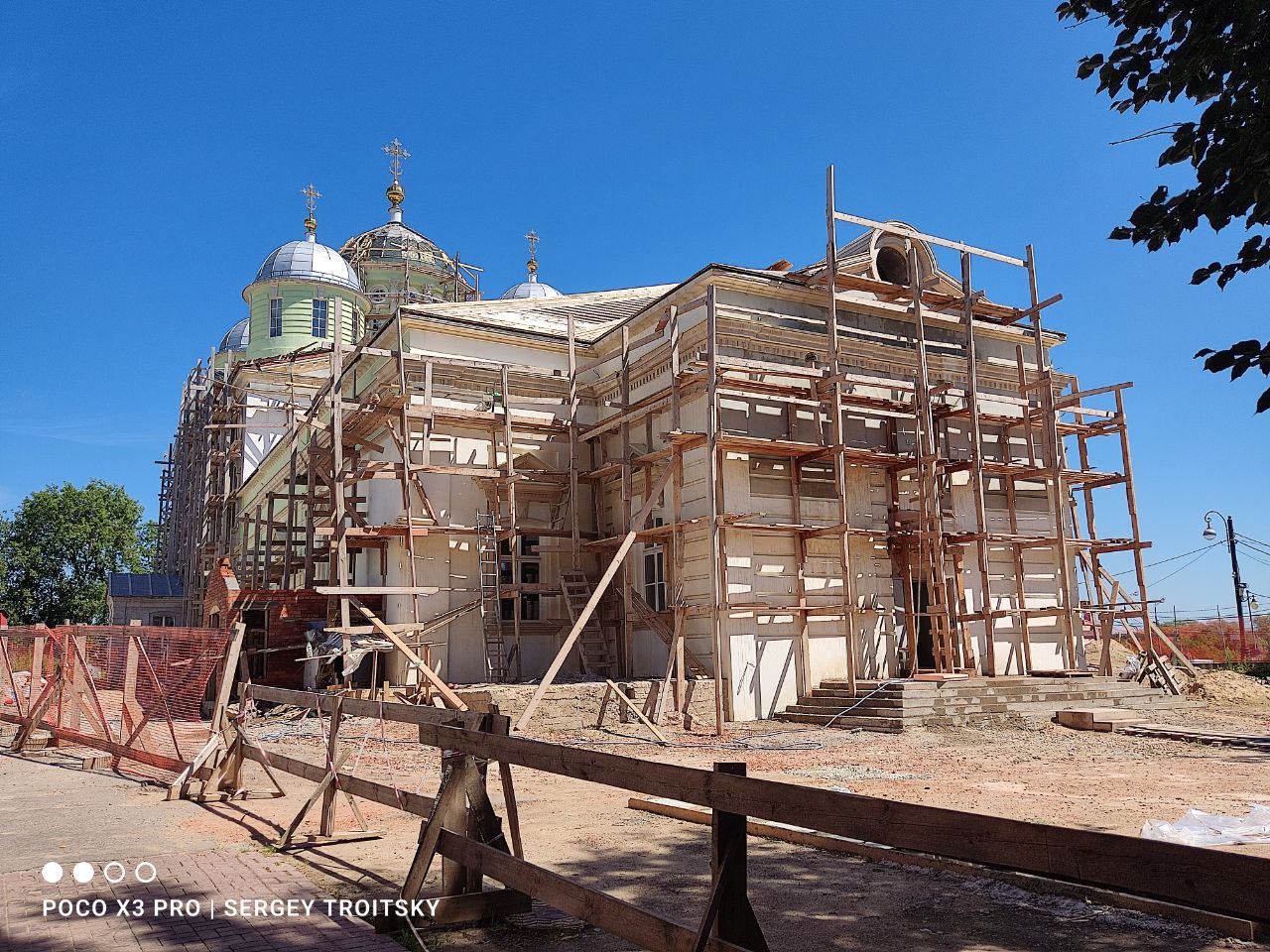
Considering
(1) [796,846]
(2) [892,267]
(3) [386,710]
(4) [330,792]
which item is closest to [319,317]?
(2) [892,267]

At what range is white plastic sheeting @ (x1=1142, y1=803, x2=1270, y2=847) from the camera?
7371 mm

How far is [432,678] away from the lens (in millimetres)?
16578

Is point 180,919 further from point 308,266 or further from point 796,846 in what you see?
point 308,266

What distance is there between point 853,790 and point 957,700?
760cm

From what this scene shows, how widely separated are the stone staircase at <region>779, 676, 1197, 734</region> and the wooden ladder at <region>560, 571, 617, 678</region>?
409cm

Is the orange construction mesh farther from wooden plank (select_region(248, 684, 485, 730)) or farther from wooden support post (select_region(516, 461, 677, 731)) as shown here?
wooden support post (select_region(516, 461, 677, 731))

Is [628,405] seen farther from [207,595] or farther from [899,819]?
[899,819]

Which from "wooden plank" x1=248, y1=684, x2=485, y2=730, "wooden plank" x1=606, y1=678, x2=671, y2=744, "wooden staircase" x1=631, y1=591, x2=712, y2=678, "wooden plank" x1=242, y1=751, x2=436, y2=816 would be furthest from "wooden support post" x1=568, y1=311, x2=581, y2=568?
"wooden plank" x1=242, y1=751, x2=436, y2=816

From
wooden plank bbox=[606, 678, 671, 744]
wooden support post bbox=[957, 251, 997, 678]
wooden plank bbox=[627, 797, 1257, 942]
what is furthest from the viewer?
wooden support post bbox=[957, 251, 997, 678]

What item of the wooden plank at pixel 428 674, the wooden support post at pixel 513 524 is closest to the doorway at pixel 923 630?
the wooden support post at pixel 513 524

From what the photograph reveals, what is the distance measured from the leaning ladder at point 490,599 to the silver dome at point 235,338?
1102 inches

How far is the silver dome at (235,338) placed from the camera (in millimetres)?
44906

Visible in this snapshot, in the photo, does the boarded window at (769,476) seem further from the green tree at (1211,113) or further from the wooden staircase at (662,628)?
the green tree at (1211,113)

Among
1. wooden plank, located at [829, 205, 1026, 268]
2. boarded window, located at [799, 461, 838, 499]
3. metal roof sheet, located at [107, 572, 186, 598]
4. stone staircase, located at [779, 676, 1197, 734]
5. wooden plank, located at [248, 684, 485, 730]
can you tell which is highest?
wooden plank, located at [829, 205, 1026, 268]
